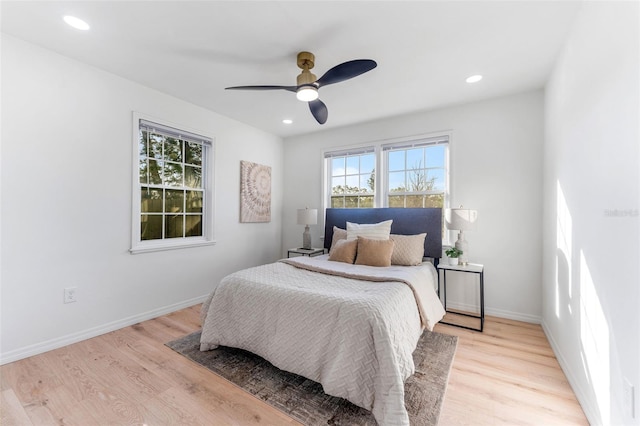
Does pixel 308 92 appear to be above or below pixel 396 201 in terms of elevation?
above

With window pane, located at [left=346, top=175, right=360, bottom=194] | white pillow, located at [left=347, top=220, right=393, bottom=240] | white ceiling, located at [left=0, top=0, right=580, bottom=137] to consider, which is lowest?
white pillow, located at [left=347, top=220, right=393, bottom=240]

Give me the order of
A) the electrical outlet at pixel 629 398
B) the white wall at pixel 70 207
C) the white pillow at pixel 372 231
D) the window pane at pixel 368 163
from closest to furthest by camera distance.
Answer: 1. the electrical outlet at pixel 629 398
2. the white wall at pixel 70 207
3. the white pillow at pixel 372 231
4. the window pane at pixel 368 163

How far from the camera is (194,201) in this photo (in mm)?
3645

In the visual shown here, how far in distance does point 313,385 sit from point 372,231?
189cm

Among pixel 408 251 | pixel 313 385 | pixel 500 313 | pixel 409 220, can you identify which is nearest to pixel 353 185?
pixel 409 220

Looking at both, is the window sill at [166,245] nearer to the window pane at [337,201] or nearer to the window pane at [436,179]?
the window pane at [337,201]

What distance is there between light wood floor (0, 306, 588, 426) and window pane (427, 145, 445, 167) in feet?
7.11

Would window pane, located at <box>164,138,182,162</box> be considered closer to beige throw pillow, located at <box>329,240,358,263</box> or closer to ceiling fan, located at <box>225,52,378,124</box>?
ceiling fan, located at <box>225,52,378,124</box>

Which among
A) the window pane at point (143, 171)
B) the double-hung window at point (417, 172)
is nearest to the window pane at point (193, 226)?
the window pane at point (143, 171)

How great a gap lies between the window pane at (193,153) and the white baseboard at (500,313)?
379 cm

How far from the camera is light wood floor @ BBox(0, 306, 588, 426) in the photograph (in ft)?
5.26

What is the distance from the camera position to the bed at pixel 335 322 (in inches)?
61.4

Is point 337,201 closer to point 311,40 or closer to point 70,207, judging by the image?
point 311,40

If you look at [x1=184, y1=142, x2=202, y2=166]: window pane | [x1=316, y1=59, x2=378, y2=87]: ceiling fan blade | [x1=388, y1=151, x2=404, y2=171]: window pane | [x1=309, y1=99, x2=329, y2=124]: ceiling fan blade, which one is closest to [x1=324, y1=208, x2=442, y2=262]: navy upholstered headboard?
[x1=388, y1=151, x2=404, y2=171]: window pane
